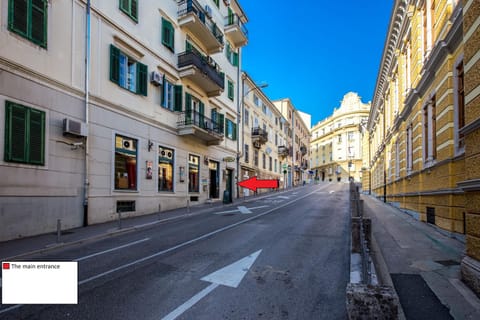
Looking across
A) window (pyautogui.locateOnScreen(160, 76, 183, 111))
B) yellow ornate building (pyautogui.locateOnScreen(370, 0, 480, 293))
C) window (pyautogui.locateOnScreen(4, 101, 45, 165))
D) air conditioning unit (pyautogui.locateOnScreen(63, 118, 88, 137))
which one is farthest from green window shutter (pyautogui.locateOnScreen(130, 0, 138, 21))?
yellow ornate building (pyautogui.locateOnScreen(370, 0, 480, 293))

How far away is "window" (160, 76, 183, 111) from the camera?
17.2m

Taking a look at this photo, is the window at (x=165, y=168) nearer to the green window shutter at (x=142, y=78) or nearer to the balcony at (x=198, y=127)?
the balcony at (x=198, y=127)

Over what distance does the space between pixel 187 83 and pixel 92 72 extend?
7575 millimetres

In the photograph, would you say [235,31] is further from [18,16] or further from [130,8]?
[18,16]

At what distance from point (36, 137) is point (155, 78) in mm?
7341

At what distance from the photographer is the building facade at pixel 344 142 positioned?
247 feet

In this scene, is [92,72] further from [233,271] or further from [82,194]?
[233,271]

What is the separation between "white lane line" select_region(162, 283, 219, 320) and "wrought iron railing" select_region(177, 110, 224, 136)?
46.0 ft

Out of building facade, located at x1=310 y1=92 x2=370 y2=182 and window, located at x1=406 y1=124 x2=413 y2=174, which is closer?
window, located at x1=406 y1=124 x2=413 y2=174

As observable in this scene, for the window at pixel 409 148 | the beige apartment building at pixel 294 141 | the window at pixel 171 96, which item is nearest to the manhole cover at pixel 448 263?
the window at pixel 409 148

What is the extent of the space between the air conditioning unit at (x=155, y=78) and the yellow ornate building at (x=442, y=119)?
41.2 feet

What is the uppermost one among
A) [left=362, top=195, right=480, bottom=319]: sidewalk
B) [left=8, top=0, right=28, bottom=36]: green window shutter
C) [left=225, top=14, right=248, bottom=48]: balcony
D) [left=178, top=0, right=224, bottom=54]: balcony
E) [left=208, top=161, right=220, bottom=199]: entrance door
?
[left=225, top=14, right=248, bottom=48]: balcony

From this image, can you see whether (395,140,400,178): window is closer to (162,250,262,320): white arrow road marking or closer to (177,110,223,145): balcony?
(177,110,223,145): balcony

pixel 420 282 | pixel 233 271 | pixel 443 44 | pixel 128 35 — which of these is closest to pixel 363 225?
pixel 420 282
